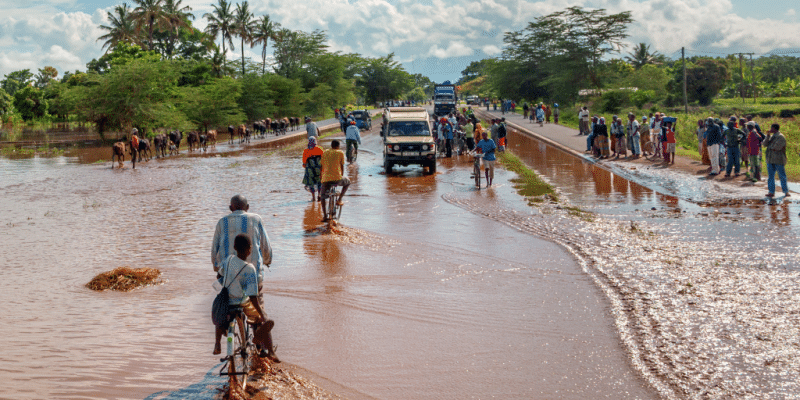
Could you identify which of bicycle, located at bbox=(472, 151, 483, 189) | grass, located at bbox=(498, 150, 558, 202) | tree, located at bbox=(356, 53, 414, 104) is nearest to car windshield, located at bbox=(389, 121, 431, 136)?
grass, located at bbox=(498, 150, 558, 202)

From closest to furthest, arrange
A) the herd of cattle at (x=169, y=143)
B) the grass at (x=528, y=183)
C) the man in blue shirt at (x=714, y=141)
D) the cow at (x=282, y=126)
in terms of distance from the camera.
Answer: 1. the grass at (x=528, y=183)
2. the man in blue shirt at (x=714, y=141)
3. the herd of cattle at (x=169, y=143)
4. the cow at (x=282, y=126)

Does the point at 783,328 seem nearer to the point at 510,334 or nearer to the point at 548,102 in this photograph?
the point at 510,334

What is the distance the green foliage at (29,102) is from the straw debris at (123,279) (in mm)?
93447

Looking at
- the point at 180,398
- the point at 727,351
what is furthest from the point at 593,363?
the point at 180,398

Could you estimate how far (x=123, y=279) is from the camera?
963cm

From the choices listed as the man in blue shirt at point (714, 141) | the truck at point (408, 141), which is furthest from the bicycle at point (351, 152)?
the man in blue shirt at point (714, 141)

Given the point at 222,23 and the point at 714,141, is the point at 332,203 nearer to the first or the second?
the point at 714,141

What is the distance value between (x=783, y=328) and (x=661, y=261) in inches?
122

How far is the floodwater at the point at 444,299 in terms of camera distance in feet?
20.5

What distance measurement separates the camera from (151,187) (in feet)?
70.8

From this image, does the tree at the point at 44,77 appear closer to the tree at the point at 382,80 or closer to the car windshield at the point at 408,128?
the tree at the point at 382,80

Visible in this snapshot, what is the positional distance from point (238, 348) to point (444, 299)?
348cm

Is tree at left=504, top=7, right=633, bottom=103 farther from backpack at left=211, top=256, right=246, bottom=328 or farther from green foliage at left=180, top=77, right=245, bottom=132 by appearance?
backpack at left=211, top=256, right=246, bottom=328

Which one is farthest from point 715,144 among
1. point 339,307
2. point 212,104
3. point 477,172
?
point 212,104
